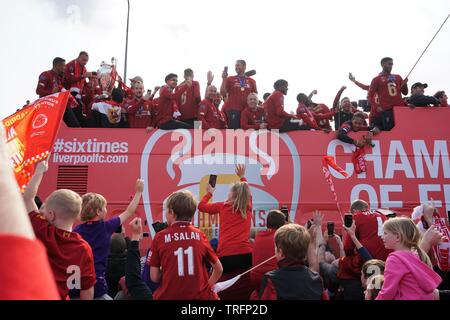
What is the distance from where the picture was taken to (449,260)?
4352mm

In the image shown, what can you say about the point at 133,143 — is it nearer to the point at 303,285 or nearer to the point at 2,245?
the point at 303,285

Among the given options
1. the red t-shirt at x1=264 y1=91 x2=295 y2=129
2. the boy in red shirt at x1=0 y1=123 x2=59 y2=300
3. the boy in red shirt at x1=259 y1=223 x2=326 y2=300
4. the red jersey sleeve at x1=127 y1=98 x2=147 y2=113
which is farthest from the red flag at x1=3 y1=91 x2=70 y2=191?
the red t-shirt at x1=264 y1=91 x2=295 y2=129

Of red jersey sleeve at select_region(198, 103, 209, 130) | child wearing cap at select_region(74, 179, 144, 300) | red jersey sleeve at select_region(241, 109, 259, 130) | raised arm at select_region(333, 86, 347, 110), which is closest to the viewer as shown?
child wearing cap at select_region(74, 179, 144, 300)

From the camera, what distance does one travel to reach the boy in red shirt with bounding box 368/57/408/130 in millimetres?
8062

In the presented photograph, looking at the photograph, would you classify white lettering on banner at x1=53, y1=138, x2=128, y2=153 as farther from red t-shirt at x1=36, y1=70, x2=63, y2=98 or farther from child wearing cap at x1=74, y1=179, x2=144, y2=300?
child wearing cap at x1=74, y1=179, x2=144, y2=300

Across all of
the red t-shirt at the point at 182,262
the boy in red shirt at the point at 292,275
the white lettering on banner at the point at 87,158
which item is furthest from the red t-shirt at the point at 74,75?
the boy in red shirt at the point at 292,275

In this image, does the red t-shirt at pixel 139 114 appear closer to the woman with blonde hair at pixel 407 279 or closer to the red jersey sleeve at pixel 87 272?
the red jersey sleeve at pixel 87 272

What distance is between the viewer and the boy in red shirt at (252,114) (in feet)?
26.4

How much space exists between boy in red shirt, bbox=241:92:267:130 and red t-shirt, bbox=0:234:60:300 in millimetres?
7512

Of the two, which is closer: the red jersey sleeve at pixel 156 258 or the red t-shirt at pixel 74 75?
the red jersey sleeve at pixel 156 258

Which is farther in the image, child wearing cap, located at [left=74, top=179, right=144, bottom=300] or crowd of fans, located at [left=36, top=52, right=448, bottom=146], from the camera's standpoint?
crowd of fans, located at [left=36, top=52, right=448, bottom=146]

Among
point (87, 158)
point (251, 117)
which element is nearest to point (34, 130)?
point (87, 158)

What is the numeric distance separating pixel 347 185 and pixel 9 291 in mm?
7183

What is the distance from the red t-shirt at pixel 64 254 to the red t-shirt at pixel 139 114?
5.33 meters
